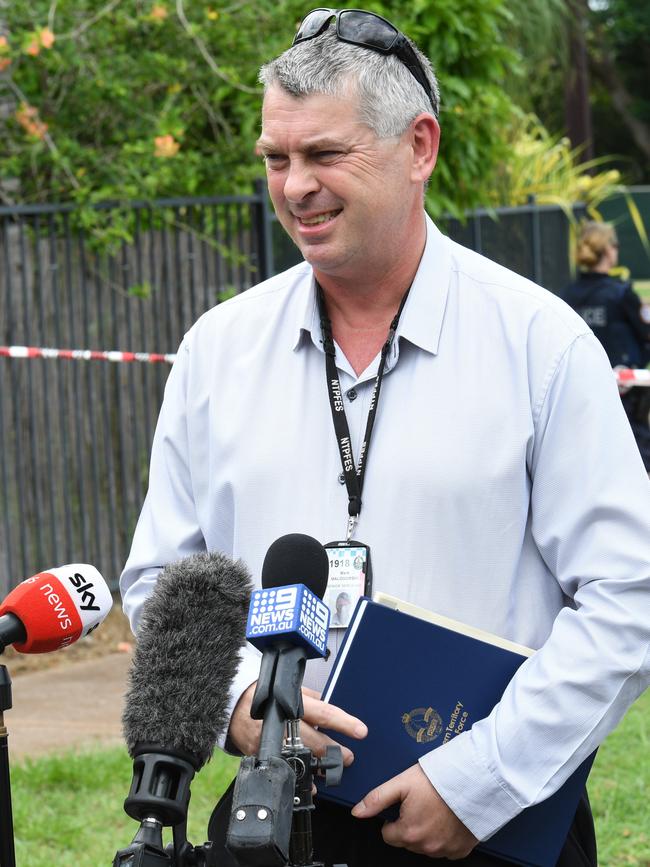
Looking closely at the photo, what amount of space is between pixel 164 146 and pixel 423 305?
5653 mm

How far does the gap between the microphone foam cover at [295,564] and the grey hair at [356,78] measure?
82 cm

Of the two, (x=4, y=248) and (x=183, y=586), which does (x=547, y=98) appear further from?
(x=183, y=586)

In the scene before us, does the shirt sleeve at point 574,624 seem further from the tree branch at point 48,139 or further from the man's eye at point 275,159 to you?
the tree branch at point 48,139

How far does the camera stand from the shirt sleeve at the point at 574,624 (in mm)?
2186

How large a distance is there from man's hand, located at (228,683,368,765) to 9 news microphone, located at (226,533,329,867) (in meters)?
0.38

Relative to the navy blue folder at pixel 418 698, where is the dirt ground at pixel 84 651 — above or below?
below

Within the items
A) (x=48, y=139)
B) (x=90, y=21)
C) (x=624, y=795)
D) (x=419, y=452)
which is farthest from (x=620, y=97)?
(x=419, y=452)

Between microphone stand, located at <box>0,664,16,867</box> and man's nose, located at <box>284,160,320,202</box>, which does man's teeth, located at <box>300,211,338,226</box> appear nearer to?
man's nose, located at <box>284,160,320,202</box>

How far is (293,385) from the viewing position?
2.50 meters

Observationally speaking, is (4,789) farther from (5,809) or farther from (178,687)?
(178,687)

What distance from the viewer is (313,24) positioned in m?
2.43

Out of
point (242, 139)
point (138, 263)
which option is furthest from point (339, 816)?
point (242, 139)

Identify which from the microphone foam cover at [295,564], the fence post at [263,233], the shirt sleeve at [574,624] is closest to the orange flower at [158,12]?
the fence post at [263,233]

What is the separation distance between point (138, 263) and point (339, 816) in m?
6.19
